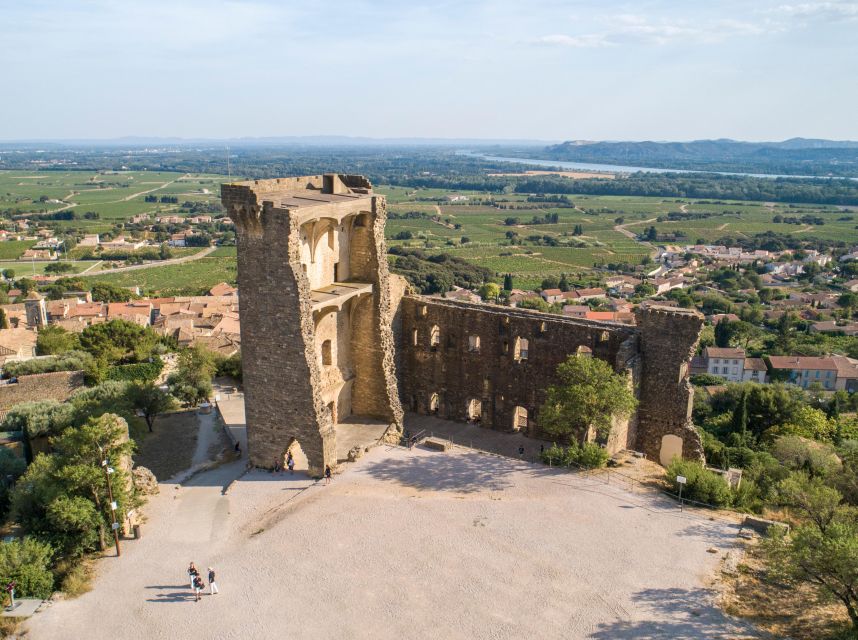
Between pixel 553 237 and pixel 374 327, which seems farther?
pixel 553 237

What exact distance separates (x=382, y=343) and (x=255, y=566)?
11.7 m

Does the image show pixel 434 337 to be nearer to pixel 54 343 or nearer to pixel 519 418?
pixel 519 418

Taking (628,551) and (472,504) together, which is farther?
(472,504)

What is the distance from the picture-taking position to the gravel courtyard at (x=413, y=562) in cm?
1608

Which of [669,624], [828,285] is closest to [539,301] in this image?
[828,285]

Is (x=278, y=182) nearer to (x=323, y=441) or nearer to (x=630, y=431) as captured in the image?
(x=323, y=441)

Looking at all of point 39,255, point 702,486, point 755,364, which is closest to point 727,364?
point 755,364

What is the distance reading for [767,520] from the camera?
20125 millimetres

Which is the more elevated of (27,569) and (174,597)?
(27,569)

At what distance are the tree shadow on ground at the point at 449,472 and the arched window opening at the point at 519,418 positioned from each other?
458 centimetres

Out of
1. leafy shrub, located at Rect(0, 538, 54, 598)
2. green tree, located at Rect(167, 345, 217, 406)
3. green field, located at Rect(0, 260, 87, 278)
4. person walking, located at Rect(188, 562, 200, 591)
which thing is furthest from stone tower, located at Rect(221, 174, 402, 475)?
green field, located at Rect(0, 260, 87, 278)

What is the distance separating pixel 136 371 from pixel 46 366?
17.2ft

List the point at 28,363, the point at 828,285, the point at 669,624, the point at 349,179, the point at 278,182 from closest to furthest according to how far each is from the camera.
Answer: the point at 669,624, the point at 278,182, the point at 349,179, the point at 28,363, the point at 828,285

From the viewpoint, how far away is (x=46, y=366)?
41.5 m
